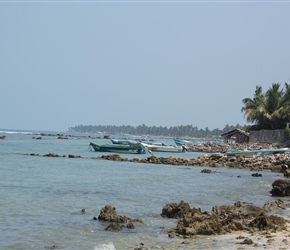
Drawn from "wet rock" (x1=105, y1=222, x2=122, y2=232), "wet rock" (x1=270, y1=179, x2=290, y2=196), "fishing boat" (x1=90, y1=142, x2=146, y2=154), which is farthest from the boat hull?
"wet rock" (x1=105, y1=222, x2=122, y2=232)

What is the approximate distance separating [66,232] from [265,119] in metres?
51.1

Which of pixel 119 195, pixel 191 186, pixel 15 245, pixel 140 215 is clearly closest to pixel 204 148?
pixel 191 186

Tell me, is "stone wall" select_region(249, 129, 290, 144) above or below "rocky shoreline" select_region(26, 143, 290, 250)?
above

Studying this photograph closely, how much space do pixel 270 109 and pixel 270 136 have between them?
4400 millimetres

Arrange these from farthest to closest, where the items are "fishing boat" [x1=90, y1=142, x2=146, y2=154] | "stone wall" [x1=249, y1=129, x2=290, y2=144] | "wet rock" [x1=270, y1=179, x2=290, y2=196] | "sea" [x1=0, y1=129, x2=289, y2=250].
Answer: "fishing boat" [x1=90, y1=142, x2=146, y2=154] → "stone wall" [x1=249, y1=129, x2=290, y2=144] → "wet rock" [x1=270, y1=179, x2=290, y2=196] → "sea" [x1=0, y1=129, x2=289, y2=250]

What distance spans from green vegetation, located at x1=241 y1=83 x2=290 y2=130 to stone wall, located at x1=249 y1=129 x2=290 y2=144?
1.78 metres

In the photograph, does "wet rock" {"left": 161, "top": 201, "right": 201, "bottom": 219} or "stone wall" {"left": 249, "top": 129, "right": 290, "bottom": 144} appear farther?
"stone wall" {"left": 249, "top": 129, "right": 290, "bottom": 144}

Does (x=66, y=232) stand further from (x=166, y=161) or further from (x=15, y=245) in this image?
(x=166, y=161)

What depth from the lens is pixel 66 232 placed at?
1213cm

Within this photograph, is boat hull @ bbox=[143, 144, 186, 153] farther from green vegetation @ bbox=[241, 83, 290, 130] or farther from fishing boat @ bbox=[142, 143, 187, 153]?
green vegetation @ bbox=[241, 83, 290, 130]

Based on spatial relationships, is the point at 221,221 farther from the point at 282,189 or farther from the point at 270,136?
the point at 270,136

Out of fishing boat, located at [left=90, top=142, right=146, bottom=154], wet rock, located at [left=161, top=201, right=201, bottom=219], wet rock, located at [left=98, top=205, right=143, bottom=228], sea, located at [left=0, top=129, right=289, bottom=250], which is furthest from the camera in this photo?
fishing boat, located at [left=90, top=142, right=146, bottom=154]

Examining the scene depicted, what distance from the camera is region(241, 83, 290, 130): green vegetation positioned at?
192 ft

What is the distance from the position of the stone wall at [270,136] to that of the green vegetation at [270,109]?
1.78 meters
